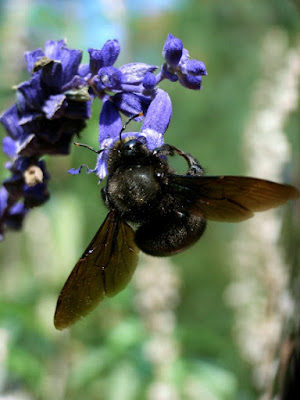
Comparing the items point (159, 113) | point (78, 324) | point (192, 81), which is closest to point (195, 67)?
point (192, 81)

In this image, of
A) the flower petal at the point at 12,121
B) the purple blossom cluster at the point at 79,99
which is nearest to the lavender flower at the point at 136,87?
the purple blossom cluster at the point at 79,99

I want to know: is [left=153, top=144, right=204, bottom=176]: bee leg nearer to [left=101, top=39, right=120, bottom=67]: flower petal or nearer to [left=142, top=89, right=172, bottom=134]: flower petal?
[left=142, top=89, right=172, bottom=134]: flower petal

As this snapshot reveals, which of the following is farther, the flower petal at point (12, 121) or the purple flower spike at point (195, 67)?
the flower petal at point (12, 121)

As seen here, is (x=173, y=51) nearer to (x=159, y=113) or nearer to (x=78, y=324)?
(x=159, y=113)

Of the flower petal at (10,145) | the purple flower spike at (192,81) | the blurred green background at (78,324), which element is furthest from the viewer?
the blurred green background at (78,324)

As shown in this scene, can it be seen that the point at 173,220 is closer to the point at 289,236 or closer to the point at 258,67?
the point at 289,236

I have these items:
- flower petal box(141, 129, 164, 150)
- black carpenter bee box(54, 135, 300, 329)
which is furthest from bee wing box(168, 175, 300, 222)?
flower petal box(141, 129, 164, 150)

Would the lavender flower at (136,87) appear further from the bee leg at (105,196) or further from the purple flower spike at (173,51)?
the bee leg at (105,196)
